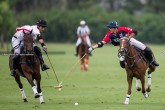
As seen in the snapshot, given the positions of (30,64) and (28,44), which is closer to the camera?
(28,44)

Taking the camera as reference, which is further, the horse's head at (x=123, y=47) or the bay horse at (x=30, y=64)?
the bay horse at (x=30, y=64)

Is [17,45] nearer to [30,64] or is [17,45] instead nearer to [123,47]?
[30,64]

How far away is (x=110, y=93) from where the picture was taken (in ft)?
83.6

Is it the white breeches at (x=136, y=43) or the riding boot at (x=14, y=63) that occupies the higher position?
the white breeches at (x=136, y=43)

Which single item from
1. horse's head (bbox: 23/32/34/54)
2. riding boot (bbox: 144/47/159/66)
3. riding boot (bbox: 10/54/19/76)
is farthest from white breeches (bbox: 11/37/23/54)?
riding boot (bbox: 144/47/159/66)

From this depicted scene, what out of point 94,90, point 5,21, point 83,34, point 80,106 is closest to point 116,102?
point 80,106

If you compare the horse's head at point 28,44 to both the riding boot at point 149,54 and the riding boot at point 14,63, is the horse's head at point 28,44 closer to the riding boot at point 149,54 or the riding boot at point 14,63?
the riding boot at point 14,63

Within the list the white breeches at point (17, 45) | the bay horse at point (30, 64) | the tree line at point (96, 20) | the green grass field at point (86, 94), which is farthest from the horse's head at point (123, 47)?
the tree line at point (96, 20)

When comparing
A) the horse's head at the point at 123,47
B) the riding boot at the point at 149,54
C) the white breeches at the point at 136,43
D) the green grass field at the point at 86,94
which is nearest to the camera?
the green grass field at the point at 86,94

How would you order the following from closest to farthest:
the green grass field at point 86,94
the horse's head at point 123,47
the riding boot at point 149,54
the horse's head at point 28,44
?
the green grass field at point 86,94 < the horse's head at point 123,47 < the horse's head at point 28,44 < the riding boot at point 149,54

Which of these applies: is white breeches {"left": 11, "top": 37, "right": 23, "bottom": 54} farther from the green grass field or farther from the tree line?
the tree line

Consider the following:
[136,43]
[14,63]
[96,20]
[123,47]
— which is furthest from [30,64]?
[96,20]

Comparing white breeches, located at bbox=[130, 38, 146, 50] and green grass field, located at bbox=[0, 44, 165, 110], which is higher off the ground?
white breeches, located at bbox=[130, 38, 146, 50]

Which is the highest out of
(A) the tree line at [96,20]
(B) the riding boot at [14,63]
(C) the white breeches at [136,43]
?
(C) the white breeches at [136,43]
